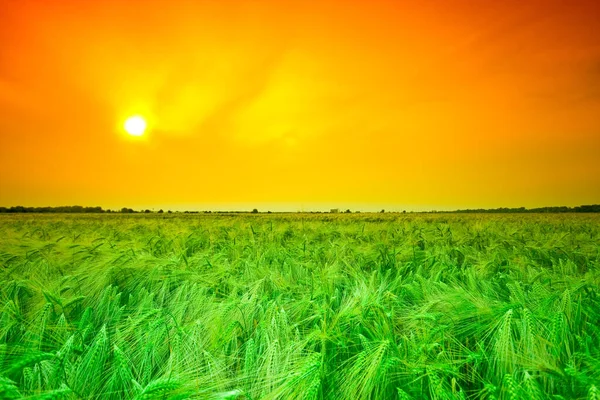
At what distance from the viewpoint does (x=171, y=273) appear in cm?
298

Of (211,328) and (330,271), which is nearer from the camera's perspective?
(211,328)

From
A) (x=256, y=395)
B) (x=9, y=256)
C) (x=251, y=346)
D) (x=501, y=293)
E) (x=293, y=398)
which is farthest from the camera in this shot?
(x=9, y=256)

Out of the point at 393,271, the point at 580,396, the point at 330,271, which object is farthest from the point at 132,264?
the point at 580,396

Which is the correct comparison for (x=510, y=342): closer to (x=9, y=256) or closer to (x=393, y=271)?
(x=393, y=271)

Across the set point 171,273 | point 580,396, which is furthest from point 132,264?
point 580,396

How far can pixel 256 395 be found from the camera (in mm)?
1342

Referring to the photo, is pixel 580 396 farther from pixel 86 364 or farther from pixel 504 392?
pixel 86 364

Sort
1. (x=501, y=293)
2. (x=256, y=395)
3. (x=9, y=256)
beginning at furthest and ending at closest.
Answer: (x=9, y=256)
(x=501, y=293)
(x=256, y=395)

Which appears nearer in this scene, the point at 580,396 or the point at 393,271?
the point at 580,396

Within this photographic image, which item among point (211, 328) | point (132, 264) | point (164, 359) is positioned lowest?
point (164, 359)

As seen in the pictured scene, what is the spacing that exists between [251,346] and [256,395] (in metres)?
0.21

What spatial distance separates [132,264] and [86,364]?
5.31 feet

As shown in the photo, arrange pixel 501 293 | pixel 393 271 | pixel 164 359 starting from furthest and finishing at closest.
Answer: pixel 393 271, pixel 501 293, pixel 164 359

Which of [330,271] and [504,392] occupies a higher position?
[330,271]
